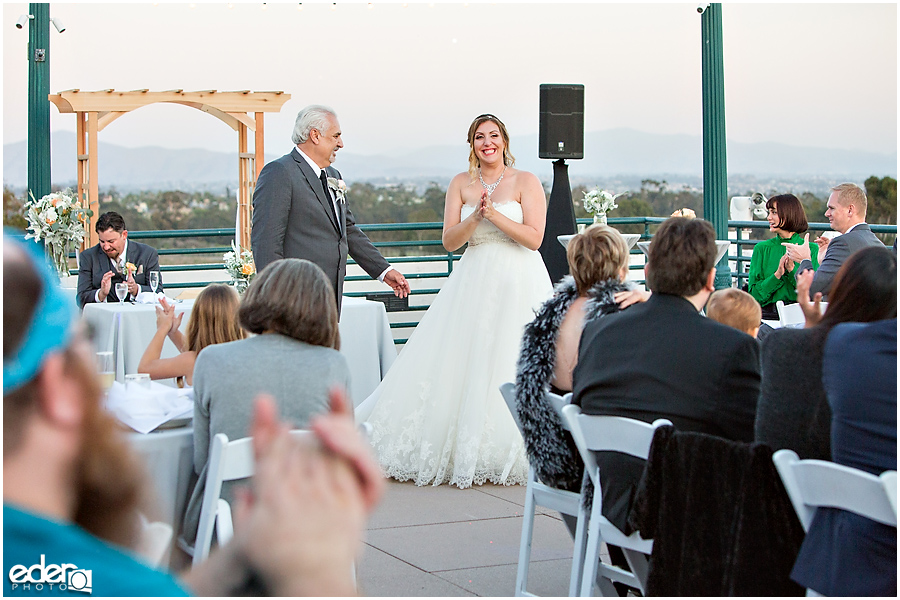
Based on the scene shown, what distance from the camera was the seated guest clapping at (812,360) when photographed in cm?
198

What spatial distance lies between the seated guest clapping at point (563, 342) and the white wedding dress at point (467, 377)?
1319 millimetres

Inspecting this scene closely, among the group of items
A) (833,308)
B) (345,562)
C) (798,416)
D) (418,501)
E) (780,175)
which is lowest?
(418,501)

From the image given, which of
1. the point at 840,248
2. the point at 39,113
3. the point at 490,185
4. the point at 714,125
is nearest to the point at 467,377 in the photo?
the point at 490,185

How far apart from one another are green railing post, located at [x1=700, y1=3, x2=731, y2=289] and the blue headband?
631 centimetres

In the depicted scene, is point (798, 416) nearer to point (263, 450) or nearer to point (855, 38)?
point (263, 450)

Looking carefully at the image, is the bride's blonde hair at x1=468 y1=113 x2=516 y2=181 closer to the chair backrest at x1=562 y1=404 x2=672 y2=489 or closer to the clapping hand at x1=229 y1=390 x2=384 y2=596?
the chair backrest at x1=562 y1=404 x2=672 y2=489

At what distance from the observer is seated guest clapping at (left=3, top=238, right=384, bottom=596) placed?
2.23ft

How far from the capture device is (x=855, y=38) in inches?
332

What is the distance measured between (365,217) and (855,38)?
16.1 meters

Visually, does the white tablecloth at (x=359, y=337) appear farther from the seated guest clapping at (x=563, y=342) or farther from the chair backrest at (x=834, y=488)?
the chair backrest at (x=834, y=488)

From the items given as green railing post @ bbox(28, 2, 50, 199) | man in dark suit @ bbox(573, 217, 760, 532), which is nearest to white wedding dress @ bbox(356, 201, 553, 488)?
man in dark suit @ bbox(573, 217, 760, 532)

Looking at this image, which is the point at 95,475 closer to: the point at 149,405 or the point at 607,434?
the point at 607,434

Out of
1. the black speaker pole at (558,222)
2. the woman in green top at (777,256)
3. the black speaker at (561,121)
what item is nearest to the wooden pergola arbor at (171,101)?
the black speaker at (561,121)

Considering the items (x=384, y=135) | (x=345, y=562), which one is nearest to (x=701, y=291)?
(x=345, y=562)
